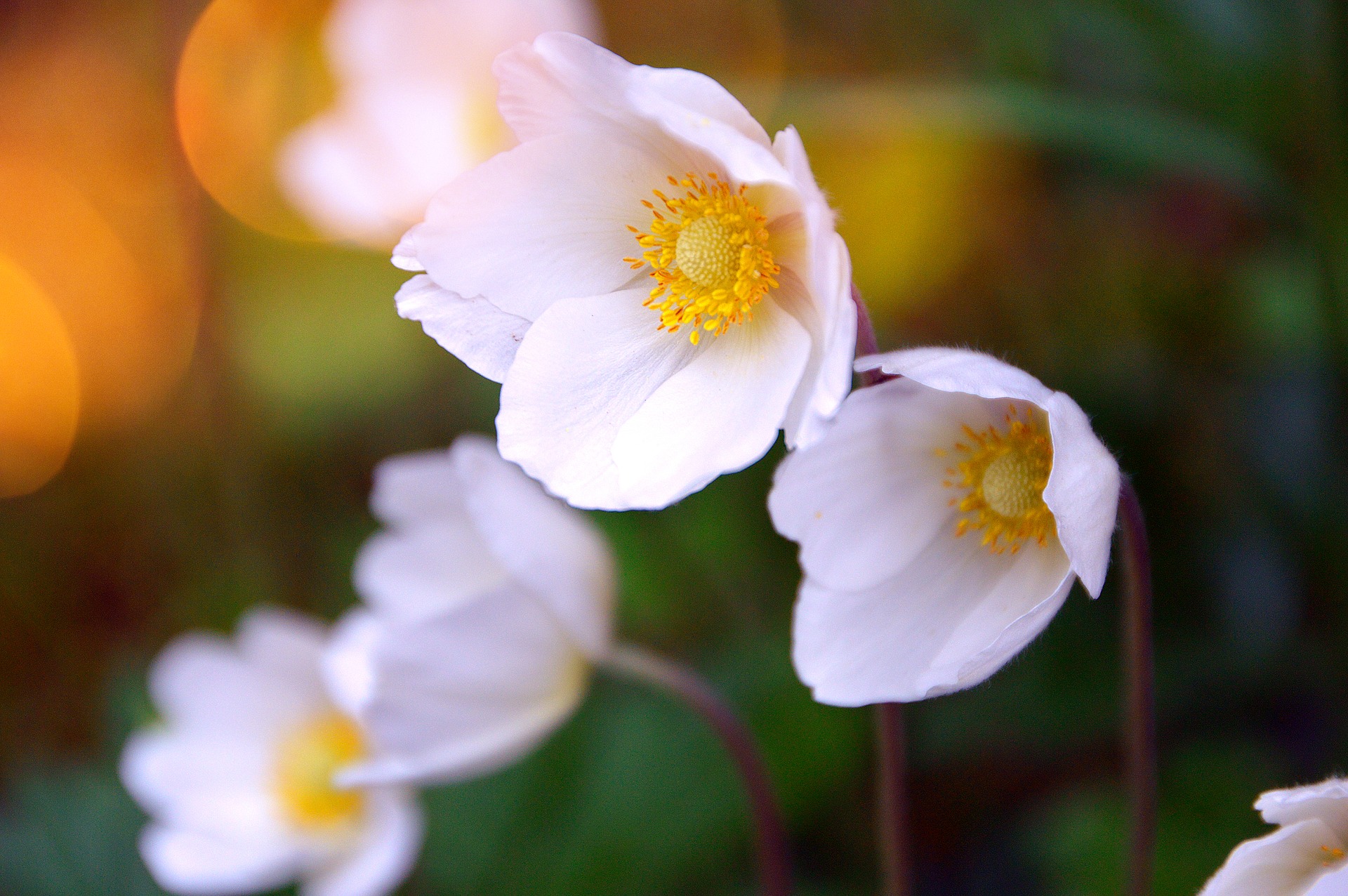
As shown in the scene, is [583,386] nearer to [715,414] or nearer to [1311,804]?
A: [715,414]

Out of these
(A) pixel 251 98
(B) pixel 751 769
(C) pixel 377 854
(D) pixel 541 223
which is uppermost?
(A) pixel 251 98

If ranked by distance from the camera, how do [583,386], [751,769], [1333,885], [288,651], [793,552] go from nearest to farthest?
1. [1333,885]
2. [583,386]
3. [751,769]
4. [288,651]
5. [793,552]

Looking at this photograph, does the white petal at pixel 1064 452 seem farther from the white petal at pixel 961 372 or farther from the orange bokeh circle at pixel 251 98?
the orange bokeh circle at pixel 251 98

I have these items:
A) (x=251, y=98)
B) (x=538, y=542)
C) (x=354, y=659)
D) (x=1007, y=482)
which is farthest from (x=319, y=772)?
(x=251, y=98)

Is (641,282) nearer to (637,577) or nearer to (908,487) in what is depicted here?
(908,487)

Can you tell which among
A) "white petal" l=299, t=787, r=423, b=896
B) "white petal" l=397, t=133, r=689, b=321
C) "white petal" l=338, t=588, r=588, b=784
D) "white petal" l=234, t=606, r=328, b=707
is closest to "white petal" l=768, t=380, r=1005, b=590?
"white petal" l=397, t=133, r=689, b=321

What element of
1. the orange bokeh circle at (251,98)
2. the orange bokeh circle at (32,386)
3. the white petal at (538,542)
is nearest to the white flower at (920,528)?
the white petal at (538,542)
